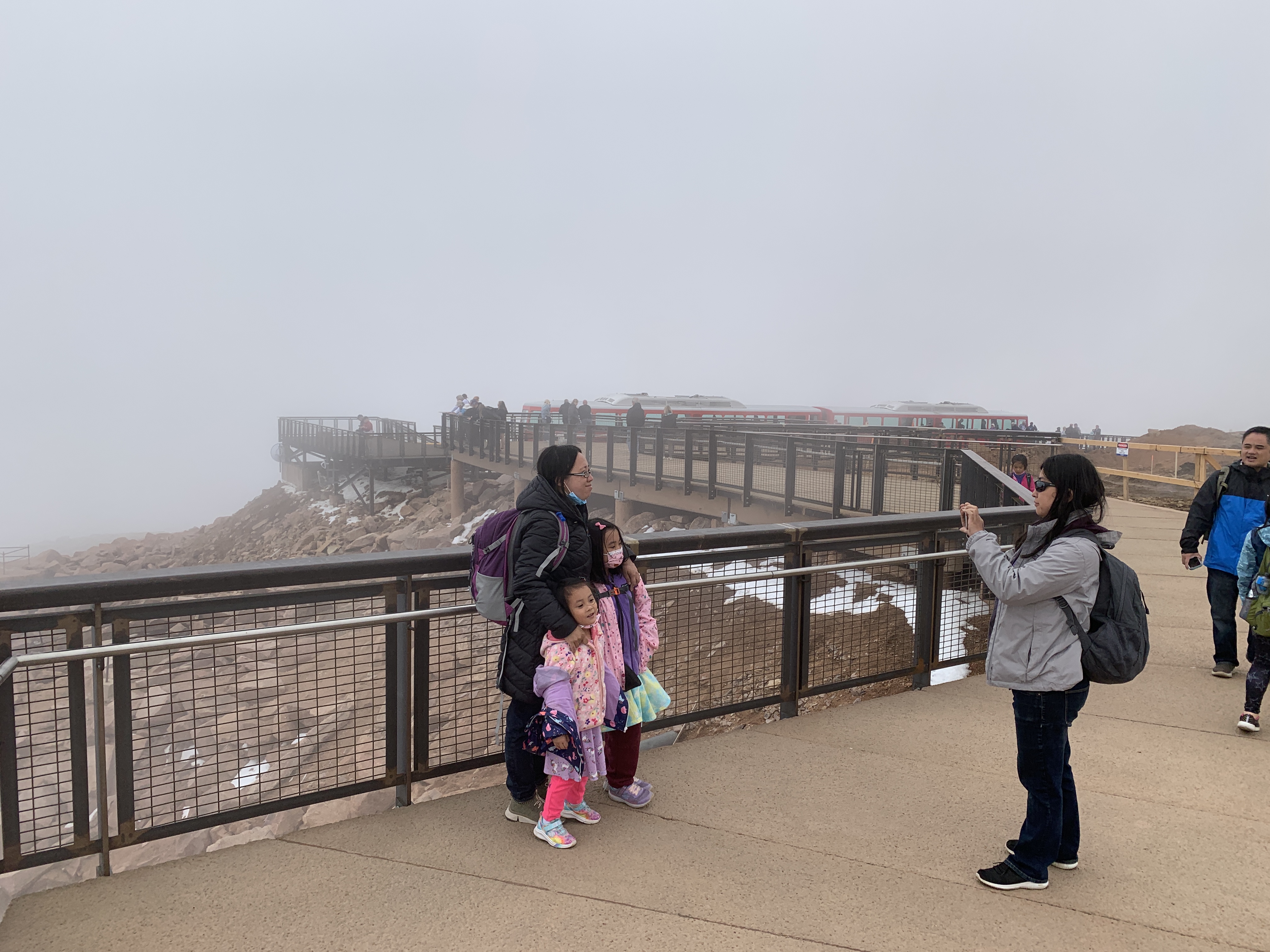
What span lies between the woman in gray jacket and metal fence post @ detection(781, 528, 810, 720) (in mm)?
1915

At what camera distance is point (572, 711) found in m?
3.27

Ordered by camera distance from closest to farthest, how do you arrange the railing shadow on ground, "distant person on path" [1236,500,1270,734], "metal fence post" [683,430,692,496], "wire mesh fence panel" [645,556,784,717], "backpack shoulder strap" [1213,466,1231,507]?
the railing shadow on ground → "distant person on path" [1236,500,1270,734] → "wire mesh fence panel" [645,556,784,717] → "backpack shoulder strap" [1213,466,1231,507] → "metal fence post" [683,430,692,496]

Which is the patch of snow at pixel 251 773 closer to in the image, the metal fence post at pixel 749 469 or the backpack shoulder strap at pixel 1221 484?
the backpack shoulder strap at pixel 1221 484

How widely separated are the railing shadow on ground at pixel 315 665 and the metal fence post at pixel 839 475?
24.3 feet

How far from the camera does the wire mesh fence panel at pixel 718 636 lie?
4641mm

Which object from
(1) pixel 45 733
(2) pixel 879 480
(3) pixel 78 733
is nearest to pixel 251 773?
(3) pixel 78 733

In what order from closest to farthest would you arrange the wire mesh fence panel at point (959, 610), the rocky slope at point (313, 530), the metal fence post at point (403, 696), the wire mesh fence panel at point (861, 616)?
the metal fence post at point (403, 696)
the wire mesh fence panel at point (861, 616)
the wire mesh fence panel at point (959, 610)
the rocky slope at point (313, 530)

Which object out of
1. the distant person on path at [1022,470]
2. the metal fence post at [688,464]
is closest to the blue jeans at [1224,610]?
the distant person on path at [1022,470]

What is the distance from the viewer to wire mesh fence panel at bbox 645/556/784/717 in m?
4.64

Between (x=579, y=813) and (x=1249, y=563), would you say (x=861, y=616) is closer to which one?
(x=1249, y=563)

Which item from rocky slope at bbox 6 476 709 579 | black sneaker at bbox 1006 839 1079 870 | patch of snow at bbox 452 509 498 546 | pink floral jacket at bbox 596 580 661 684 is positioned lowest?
rocky slope at bbox 6 476 709 579

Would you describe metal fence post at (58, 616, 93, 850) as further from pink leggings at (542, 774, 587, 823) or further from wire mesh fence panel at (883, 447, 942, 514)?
wire mesh fence panel at (883, 447, 942, 514)

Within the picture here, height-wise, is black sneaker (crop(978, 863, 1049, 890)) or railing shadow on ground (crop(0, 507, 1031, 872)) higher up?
railing shadow on ground (crop(0, 507, 1031, 872))

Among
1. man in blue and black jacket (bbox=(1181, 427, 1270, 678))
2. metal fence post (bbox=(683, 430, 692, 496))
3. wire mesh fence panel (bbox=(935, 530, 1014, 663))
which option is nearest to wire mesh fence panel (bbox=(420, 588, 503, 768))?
wire mesh fence panel (bbox=(935, 530, 1014, 663))
